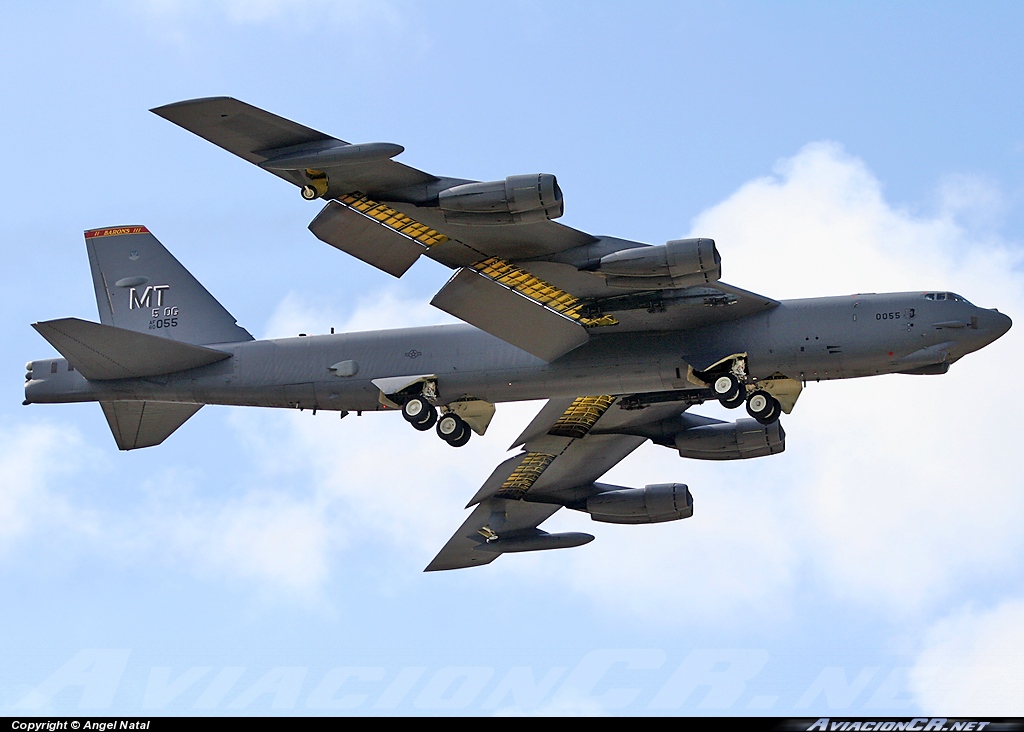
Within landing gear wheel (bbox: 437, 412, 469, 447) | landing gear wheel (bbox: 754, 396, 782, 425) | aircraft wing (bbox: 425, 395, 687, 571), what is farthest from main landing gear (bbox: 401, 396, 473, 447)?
landing gear wheel (bbox: 754, 396, 782, 425)

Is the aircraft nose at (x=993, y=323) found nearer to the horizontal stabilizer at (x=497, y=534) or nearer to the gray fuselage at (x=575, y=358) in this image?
the gray fuselage at (x=575, y=358)

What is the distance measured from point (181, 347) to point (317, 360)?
9.61 feet

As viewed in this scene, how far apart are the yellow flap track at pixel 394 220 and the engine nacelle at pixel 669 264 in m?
3.35

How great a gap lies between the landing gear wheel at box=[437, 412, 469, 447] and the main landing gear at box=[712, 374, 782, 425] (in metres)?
5.42

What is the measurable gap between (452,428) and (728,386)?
19.7ft

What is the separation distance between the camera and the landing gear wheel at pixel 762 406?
31203 mm

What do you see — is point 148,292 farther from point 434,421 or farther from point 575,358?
point 575,358

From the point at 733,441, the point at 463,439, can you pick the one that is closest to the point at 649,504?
the point at 733,441

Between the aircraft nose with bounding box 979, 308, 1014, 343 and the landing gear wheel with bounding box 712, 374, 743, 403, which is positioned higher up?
the aircraft nose with bounding box 979, 308, 1014, 343

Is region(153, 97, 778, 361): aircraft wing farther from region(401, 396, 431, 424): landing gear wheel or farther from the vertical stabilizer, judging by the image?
the vertical stabilizer

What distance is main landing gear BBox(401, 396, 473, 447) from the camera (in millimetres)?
32344

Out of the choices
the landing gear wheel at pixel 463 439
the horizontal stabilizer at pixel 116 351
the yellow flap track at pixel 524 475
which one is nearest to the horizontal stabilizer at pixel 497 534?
the yellow flap track at pixel 524 475
